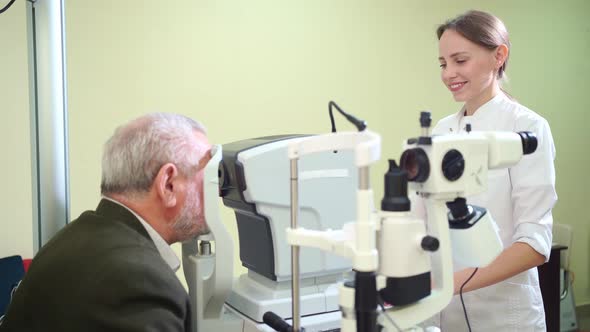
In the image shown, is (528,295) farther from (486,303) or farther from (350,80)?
(350,80)

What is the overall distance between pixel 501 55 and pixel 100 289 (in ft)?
3.91

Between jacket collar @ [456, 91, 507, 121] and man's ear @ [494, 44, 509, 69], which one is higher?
man's ear @ [494, 44, 509, 69]

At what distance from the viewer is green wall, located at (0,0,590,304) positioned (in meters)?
2.49

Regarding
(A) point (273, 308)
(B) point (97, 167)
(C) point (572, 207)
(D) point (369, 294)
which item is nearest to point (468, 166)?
(D) point (369, 294)

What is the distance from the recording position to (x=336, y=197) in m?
1.22

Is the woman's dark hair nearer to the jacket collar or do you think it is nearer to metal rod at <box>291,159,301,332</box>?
the jacket collar

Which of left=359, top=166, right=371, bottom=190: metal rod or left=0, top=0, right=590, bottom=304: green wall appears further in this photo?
left=0, top=0, right=590, bottom=304: green wall

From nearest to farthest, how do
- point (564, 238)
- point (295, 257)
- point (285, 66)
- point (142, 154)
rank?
point (295, 257) → point (142, 154) → point (285, 66) → point (564, 238)

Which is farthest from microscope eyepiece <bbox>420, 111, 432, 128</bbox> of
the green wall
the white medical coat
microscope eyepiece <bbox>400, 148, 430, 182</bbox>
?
the green wall

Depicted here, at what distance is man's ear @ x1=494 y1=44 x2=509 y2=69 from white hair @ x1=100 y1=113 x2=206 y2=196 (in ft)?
2.92

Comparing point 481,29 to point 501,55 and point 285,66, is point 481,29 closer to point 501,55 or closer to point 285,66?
point 501,55

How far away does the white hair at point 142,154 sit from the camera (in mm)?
1098

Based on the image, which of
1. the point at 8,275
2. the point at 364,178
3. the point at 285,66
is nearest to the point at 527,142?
the point at 364,178

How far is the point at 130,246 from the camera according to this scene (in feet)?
3.24
